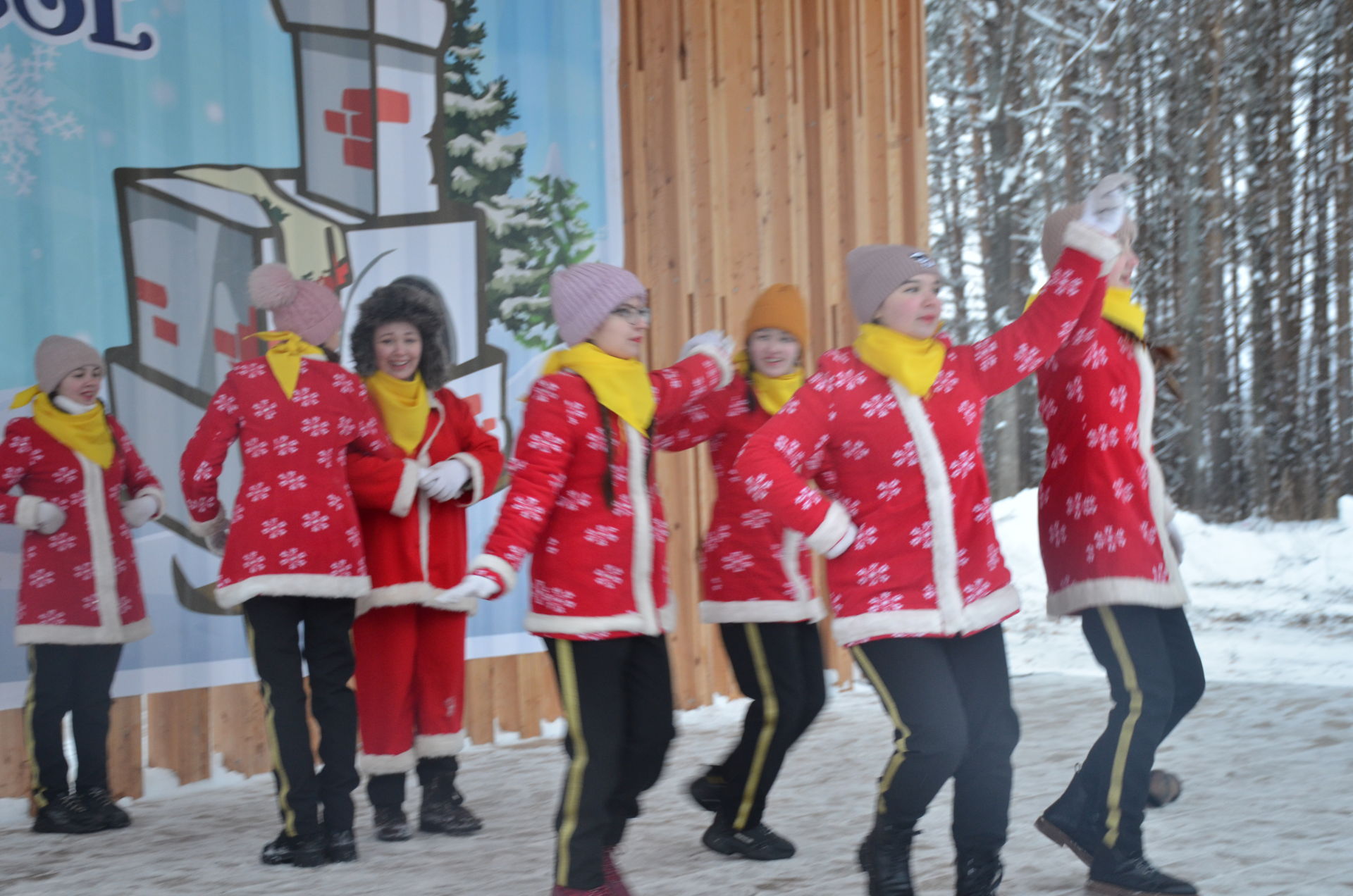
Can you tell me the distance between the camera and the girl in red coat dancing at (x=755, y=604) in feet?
9.41

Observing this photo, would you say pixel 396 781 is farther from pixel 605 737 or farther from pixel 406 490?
pixel 605 737

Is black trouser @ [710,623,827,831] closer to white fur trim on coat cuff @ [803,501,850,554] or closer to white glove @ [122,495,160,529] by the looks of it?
white fur trim on coat cuff @ [803,501,850,554]

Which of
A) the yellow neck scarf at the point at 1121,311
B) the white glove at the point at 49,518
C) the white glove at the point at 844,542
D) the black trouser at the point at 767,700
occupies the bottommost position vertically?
the black trouser at the point at 767,700

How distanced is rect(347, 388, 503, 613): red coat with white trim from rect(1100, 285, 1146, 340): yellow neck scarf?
1546 mm

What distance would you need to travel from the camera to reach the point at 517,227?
14.4 feet

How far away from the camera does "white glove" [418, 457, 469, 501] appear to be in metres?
3.05

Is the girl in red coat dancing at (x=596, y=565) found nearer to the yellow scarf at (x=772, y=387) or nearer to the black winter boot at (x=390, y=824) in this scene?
the yellow scarf at (x=772, y=387)

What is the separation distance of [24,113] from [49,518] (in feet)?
3.91

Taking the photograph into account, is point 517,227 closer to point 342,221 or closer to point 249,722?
point 342,221

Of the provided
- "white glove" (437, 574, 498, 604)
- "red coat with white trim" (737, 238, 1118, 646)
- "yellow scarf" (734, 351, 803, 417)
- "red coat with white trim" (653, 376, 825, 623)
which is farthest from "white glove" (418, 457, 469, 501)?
"red coat with white trim" (737, 238, 1118, 646)

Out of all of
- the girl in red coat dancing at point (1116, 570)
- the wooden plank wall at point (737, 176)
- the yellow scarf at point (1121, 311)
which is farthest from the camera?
the wooden plank wall at point (737, 176)

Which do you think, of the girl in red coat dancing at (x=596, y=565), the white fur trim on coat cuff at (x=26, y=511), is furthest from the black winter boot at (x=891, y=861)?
the white fur trim on coat cuff at (x=26, y=511)

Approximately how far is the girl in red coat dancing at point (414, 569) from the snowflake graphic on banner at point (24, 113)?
3.90 feet

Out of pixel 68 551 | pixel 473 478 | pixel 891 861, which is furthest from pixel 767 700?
pixel 68 551
